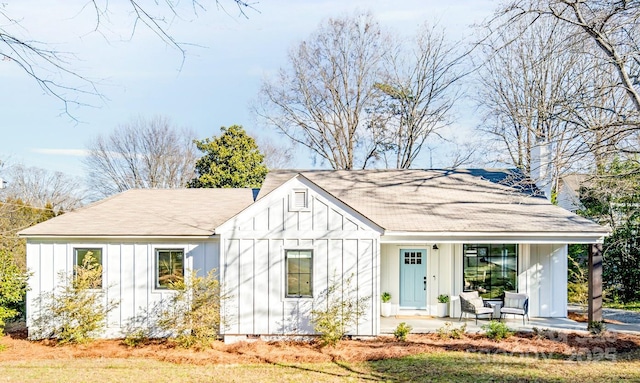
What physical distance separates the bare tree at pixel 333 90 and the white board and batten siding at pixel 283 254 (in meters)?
16.1

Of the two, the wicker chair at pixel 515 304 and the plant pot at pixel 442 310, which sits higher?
the wicker chair at pixel 515 304

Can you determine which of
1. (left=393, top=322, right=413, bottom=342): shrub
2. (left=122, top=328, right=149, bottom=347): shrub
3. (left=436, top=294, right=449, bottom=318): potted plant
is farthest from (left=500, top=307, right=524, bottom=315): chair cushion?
(left=122, top=328, right=149, bottom=347): shrub

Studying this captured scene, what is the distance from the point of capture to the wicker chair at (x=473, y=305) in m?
12.4

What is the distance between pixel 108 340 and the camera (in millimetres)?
11914

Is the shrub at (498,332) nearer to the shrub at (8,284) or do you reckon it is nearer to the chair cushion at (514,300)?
the chair cushion at (514,300)

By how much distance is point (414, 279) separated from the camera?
45.1 feet

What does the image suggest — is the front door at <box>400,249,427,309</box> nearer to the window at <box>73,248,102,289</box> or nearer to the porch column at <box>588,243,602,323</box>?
the porch column at <box>588,243,602,323</box>

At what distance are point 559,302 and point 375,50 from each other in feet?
59.4

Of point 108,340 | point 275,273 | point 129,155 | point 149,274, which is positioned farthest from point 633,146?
point 129,155

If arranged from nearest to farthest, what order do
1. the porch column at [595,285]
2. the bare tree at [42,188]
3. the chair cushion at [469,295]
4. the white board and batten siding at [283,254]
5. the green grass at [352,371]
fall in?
A: the green grass at [352,371]
the white board and batten siding at [283,254]
the porch column at [595,285]
the chair cushion at [469,295]
the bare tree at [42,188]

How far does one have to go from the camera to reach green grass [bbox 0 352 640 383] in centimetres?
858


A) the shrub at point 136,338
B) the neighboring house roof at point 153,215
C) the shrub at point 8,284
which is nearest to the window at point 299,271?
the neighboring house roof at point 153,215

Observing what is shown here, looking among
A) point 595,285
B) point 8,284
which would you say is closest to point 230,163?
point 8,284

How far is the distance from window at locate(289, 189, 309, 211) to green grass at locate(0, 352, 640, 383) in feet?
12.2
